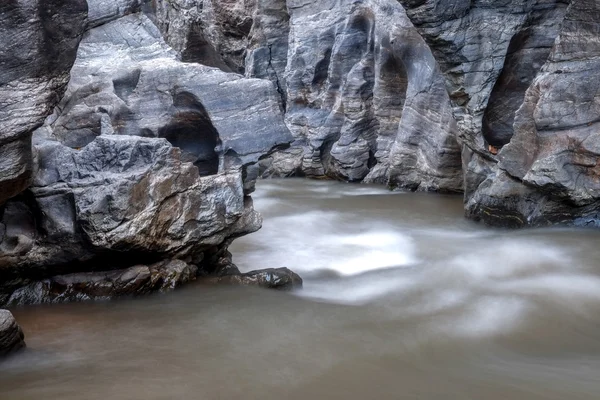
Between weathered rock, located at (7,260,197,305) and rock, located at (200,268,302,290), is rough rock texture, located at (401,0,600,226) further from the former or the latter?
weathered rock, located at (7,260,197,305)

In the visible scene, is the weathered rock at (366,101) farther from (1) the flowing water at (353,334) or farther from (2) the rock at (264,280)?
(2) the rock at (264,280)

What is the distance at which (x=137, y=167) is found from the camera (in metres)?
5.64

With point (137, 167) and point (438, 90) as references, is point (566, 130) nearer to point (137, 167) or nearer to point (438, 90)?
point (438, 90)

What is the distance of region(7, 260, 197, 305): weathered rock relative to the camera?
18.0 feet

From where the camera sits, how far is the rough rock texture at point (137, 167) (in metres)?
5.41

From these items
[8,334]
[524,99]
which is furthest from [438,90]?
[8,334]

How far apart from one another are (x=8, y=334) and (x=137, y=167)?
197 centimetres

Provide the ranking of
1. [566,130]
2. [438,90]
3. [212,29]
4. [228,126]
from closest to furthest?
1. [228,126]
2. [566,130]
3. [438,90]
4. [212,29]

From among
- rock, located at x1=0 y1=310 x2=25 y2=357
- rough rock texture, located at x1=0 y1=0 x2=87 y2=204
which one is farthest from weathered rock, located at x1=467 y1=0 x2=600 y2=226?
rock, located at x1=0 y1=310 x2=25 y2=357

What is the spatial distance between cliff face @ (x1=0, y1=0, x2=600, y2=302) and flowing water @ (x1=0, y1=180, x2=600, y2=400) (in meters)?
0.69

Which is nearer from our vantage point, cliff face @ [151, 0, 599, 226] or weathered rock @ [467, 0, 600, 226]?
weathered rock @ [467, 0, 600, 226]

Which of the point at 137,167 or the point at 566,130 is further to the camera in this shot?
the point at 566,130

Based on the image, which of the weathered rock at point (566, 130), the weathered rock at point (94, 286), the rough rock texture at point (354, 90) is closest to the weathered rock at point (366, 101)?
the rough rock texture at point (354, 90)

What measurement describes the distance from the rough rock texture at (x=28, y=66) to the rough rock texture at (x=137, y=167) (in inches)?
24.1
